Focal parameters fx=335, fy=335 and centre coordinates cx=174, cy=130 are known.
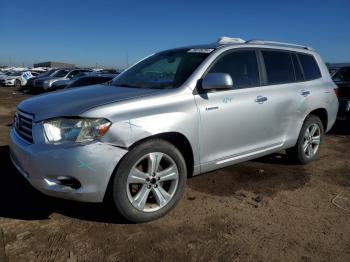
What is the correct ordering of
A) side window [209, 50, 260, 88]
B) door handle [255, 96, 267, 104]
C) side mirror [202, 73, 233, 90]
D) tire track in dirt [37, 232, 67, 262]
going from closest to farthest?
tire track in dirt [37, 232, 67, 262] → side mirror [202, 73, 233, 90] → side window [209, 50, 260, 88] → door handle [255, 96, 267, 104]

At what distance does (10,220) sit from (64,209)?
1.66 ft

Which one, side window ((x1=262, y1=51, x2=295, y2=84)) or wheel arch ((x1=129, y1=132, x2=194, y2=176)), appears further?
side window ((x1=262, y1=51, x2=295, y2=84))

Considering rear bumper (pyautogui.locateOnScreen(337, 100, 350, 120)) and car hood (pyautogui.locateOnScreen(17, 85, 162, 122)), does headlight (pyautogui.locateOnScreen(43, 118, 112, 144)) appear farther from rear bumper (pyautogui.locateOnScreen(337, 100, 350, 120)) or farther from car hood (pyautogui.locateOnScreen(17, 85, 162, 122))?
rear bumper (pyautogui.locateOnScreen(337, 100, 350, 120))

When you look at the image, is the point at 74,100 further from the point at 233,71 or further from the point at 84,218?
the point at 233,71

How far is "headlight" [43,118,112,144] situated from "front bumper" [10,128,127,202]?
71 mm

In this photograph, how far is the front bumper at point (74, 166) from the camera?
109 inches

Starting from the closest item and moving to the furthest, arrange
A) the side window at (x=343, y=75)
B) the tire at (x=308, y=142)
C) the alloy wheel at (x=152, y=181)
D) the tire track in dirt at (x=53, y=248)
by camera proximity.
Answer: the tire track in dirt at (x=53, y=248) → the alloy wheel at (x=152, y=181) → the tire at (x=308, y=142) → the side window at (x=343, y=75)

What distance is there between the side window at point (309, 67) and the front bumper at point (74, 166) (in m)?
3.30

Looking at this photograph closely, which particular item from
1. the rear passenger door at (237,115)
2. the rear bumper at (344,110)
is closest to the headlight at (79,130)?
the rear passenger door at (237,115)

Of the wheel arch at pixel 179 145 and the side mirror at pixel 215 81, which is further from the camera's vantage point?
the side mirror at pixel 215 81

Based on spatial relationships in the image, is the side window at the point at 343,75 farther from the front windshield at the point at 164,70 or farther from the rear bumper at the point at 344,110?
the front windshield at the point at 164,70

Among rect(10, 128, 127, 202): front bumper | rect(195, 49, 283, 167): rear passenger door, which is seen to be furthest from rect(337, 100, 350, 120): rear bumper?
rect(10, 128, 127, 202): front bumper

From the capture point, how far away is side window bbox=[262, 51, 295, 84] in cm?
433

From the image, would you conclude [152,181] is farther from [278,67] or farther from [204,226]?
[278,67]
